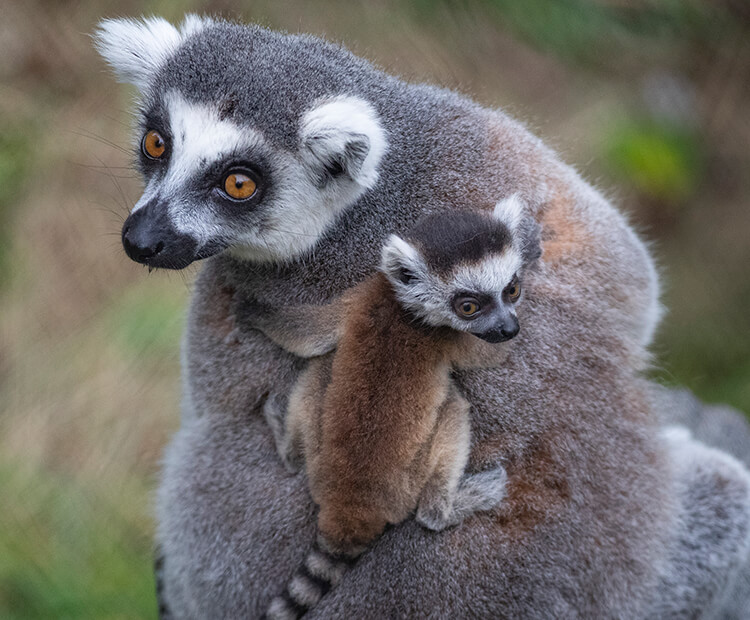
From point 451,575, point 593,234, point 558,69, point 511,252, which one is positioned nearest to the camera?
point 511,252

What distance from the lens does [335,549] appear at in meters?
2.36

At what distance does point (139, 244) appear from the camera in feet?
7.18

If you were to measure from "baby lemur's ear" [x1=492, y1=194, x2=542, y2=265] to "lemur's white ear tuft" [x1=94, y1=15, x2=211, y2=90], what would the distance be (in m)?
1.09

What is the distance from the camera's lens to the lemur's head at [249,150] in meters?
2.25

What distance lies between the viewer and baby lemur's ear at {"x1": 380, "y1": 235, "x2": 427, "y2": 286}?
87.5 inches

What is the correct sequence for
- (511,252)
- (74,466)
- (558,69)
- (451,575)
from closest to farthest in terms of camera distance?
(511,252) → (451,575) → (74,466) → (558,69)

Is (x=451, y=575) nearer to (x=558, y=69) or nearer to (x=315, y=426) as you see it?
(x=315, y=426)

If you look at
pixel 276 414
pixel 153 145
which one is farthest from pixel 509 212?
pixel 153 145

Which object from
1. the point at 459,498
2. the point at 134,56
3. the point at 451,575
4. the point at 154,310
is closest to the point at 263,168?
the point at 134,56

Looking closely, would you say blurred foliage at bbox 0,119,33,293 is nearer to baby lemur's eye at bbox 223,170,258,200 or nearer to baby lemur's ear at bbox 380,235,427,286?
baby lemur's eye at bbox 223,170,258,200

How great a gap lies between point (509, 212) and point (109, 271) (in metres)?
3.62

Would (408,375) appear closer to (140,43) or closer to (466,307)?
(466,307)

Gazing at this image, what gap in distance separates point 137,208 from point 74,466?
2984 mm

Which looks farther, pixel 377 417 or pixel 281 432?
pixel 281 432
